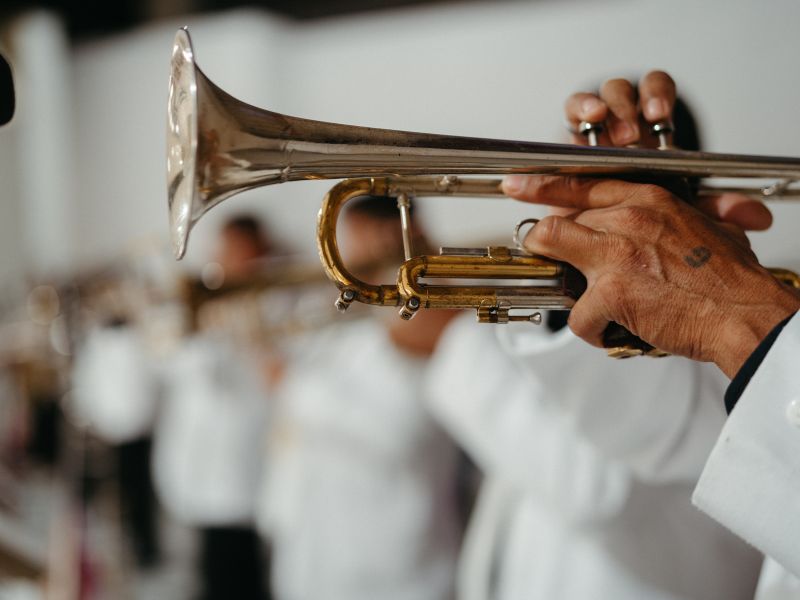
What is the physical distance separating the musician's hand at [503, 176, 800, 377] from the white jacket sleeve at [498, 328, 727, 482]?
1.30 feet

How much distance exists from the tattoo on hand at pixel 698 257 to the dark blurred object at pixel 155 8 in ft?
11.7

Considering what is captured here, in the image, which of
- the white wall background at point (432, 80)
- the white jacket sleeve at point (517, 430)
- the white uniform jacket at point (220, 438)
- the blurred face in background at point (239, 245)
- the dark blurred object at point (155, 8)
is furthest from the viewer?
the dark blurred object at point (155, 8)

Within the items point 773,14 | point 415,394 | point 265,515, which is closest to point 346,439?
point 415,394

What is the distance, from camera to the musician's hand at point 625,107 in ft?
2.99

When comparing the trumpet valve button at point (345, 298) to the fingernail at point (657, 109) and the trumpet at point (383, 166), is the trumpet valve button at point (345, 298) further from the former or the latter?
the fingernail at point (657, 109)

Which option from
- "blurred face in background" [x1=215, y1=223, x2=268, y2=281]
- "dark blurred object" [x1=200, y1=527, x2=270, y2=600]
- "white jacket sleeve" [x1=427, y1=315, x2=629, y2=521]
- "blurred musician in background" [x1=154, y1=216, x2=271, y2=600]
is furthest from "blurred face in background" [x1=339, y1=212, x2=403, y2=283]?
"dark blurred object" [x1=200, y1=527, x2=270, y2=600]

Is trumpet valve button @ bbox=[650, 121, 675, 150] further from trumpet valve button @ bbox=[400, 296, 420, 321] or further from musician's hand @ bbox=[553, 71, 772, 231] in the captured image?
trumpet valve button @ bbox=[400, 296, 420, 321]

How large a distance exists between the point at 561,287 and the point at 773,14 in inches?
91.3

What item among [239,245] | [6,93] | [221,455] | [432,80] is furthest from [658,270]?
[432,80]

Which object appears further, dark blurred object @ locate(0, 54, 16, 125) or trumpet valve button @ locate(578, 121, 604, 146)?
trumpet valve button @ locate(578, 121, 604, 146)

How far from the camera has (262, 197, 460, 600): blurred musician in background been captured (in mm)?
2225

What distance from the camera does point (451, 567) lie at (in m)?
2.33

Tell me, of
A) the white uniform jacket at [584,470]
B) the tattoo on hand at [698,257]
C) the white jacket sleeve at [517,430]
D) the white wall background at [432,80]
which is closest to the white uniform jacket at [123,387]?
the white wall background at [432,80]

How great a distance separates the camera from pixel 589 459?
1.47 meters
